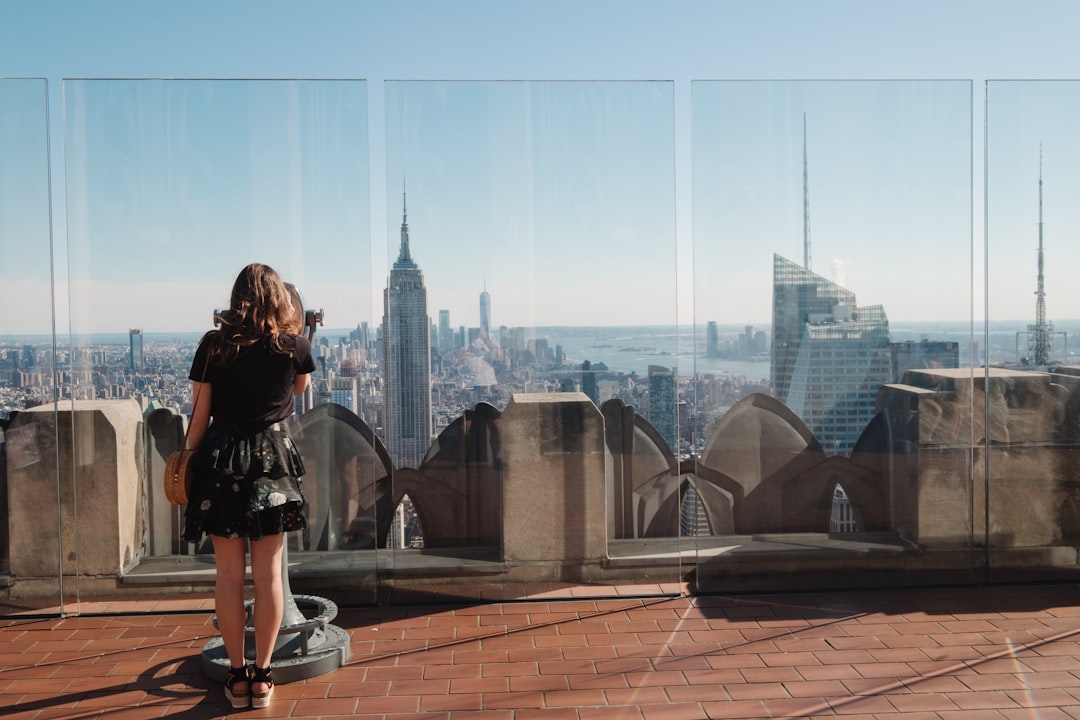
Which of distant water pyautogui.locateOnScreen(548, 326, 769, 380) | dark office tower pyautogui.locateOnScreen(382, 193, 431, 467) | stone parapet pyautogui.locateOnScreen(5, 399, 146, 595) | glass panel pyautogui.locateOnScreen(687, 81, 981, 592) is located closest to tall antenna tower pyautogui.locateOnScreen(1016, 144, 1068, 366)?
glass panel pyautogui.locateOnScreen(687, 81, 981, 592)

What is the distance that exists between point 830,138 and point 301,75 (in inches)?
91.3

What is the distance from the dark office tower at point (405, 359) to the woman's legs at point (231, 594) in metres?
1.30

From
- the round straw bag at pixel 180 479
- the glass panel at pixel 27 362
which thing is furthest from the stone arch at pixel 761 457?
the glass panel at pixel 27 362

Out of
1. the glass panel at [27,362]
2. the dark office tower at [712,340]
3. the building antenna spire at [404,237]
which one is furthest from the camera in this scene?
the dark office tower at [712,340]

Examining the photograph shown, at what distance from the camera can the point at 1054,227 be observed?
4449 millimetres

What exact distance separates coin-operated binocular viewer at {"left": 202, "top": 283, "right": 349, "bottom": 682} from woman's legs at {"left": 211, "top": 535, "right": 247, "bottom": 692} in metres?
0.25

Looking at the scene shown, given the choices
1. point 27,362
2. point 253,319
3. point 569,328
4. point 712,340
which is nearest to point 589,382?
point 569,328

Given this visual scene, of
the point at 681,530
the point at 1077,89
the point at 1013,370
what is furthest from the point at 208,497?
the point at 1077,89

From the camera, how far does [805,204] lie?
14.3ft

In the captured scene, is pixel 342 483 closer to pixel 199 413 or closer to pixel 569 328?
pixel 569 328

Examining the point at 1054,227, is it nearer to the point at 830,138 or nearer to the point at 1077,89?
the point at 1077,89

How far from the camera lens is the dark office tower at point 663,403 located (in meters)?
4.38

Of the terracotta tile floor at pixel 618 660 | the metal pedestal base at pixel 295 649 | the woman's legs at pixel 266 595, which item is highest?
the woman's legs at pixel 266 595

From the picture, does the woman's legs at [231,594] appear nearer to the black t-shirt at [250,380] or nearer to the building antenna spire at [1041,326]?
the black t-shirt at [250,380]
